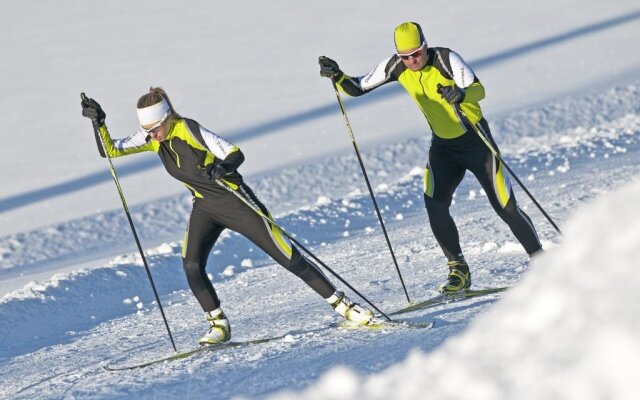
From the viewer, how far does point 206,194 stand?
5.96 meters

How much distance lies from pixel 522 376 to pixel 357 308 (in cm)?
310

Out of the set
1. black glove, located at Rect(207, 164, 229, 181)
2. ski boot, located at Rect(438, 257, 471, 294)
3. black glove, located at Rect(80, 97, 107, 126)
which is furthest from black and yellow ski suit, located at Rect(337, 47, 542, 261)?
black glove, located at Rect(80, 97, 107, 126)

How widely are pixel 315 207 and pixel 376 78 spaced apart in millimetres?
3115

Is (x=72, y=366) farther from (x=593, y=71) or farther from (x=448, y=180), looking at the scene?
(x=593, y=71)

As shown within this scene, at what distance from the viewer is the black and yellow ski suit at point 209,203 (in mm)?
5820

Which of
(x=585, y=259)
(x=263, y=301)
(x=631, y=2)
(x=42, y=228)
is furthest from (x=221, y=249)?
(x=631, y=2)

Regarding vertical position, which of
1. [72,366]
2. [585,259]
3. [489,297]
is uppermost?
[585,259]

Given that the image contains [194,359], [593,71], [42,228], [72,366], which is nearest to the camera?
[194,359]

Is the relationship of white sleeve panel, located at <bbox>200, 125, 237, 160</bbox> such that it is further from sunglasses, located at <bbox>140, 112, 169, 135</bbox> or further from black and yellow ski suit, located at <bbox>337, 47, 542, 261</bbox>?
black and yellow ski suit, located at <bbox>337, 47, 542, 261</bbox>

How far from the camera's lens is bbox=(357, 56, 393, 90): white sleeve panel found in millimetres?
6551

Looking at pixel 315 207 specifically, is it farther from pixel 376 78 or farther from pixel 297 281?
pixel 376 78

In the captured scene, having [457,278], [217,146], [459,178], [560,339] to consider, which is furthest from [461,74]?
[560,339]

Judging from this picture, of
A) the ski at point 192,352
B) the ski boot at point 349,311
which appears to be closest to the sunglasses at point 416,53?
the ski boot at point 349,311

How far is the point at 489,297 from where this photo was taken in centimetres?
629
